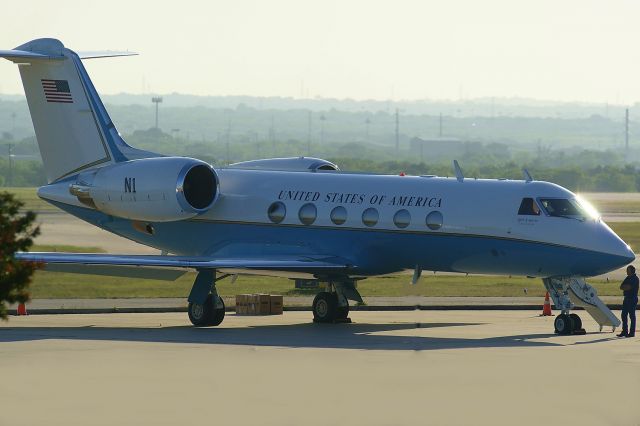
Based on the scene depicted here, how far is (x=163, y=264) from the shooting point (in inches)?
1228

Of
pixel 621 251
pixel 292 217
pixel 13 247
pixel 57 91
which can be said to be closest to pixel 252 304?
pixel 292 217

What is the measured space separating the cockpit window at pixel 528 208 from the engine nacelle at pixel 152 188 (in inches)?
305

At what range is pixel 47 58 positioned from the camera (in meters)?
35.5

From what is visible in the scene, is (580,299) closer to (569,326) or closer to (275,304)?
(569,326)

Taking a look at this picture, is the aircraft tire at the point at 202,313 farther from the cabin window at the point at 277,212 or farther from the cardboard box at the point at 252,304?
the cardboard box at the point at 252,304

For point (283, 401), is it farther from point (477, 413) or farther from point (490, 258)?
point (490, 258)

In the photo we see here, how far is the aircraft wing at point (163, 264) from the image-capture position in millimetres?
31172

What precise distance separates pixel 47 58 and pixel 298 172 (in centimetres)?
687

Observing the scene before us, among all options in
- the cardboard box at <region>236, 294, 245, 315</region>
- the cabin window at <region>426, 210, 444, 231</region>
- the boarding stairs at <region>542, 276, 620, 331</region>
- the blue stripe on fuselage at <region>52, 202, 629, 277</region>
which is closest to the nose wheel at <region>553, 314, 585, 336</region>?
the boarding stairs at <region>542, 276, 620, 331</region>

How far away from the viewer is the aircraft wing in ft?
102

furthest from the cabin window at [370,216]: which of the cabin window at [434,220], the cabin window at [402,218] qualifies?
the cabin window at [434,220]

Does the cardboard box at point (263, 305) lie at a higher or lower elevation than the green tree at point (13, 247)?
lower

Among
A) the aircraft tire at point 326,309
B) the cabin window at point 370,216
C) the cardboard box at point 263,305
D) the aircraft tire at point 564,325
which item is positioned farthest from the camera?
the cardboard box at point 263,305

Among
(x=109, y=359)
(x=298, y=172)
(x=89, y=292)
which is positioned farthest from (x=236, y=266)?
(x=89, y=292)
